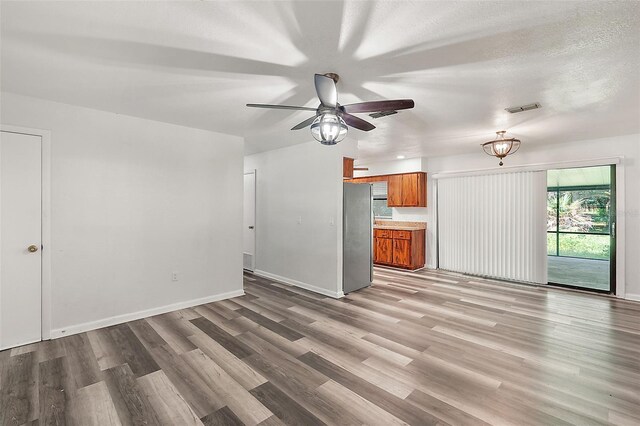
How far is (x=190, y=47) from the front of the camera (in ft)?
6.50

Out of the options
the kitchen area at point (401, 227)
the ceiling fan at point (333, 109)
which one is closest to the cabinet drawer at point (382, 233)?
the kitchen area at point (401, 227)

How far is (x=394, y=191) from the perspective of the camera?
6.73 m

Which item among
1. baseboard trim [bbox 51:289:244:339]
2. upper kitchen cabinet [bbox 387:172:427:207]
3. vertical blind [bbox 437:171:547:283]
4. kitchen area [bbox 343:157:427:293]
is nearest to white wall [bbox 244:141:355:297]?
baseboard trim [bbox 51:289:244:339]

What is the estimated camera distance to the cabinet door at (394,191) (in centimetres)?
664

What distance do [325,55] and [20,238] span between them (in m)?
3.37

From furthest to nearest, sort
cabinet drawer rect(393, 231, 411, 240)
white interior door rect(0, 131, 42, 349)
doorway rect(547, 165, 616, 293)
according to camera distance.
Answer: doorway rect(547, 165, 616, 293) < cabinet drawer rect(393, 231, 411, 240) < white interior door rect(0, 131, 42, 349)

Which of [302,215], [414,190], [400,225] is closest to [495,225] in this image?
[414,190]

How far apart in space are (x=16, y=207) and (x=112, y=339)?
62.7 inches

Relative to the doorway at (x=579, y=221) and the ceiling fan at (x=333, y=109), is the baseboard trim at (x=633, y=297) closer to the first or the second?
the doorway at (x=579, y=221)

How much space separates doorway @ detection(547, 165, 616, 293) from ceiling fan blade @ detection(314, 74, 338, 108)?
265 inches

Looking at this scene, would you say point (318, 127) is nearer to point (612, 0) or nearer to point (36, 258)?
point (612, 0)

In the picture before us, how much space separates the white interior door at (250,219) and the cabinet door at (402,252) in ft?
9.98

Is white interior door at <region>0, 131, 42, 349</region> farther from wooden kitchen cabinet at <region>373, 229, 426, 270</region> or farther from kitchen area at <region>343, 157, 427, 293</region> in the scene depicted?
wooden kitchen cabinet at <region>373, 229, 426, 270</region>

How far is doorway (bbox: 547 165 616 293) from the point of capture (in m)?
6.91
